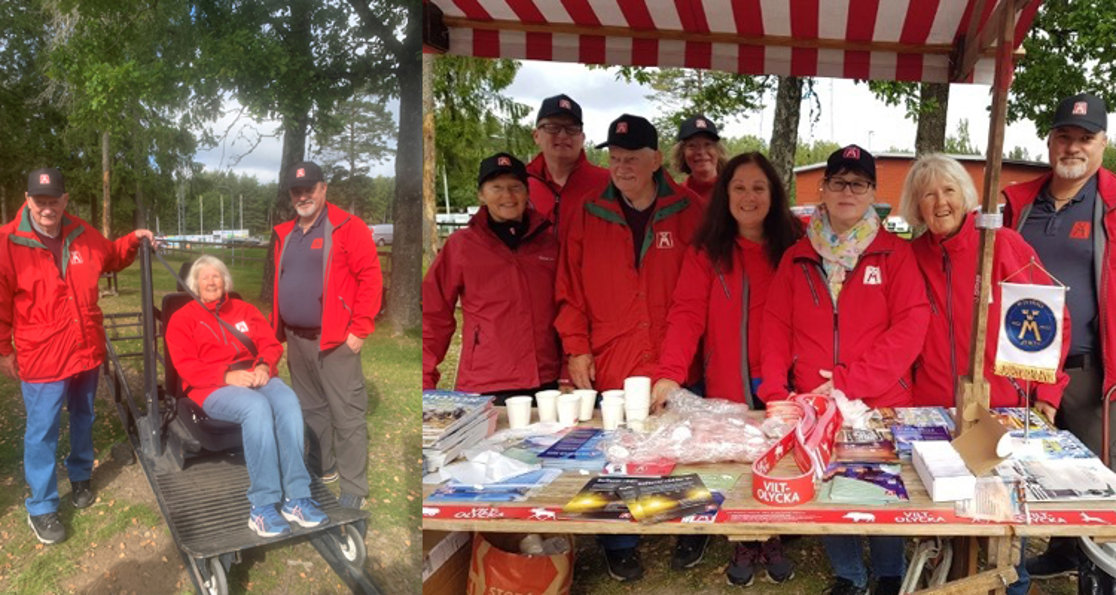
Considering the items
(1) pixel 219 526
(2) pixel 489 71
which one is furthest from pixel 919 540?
(2) pixel 489 71

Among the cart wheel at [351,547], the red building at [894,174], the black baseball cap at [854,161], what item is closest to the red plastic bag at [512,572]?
the cart wheel at [351,547]

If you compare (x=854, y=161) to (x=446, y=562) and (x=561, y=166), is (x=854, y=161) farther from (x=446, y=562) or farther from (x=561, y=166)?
(x=446, y=562)

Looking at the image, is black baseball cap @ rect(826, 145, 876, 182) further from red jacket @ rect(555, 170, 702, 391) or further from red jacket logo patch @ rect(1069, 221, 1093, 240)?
red jacket logo patch @ rect(1069, 221, 1093, 240)

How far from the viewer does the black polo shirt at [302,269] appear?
1804mm

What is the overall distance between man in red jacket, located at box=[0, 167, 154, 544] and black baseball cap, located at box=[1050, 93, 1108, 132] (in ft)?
10.5

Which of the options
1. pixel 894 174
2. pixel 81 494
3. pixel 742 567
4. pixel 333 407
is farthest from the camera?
pixel 894 174

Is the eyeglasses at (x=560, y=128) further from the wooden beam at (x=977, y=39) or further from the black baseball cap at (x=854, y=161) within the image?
the wooden beam at (x=977, y=39)

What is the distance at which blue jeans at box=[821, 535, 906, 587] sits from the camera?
3088 millimetres

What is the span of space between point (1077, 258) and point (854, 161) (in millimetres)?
960

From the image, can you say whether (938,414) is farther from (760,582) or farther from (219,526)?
(219,526)

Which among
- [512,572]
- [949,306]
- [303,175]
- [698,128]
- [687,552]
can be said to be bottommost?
[687,552]

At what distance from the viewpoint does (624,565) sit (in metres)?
3.64

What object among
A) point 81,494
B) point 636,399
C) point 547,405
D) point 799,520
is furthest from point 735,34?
point 81,494

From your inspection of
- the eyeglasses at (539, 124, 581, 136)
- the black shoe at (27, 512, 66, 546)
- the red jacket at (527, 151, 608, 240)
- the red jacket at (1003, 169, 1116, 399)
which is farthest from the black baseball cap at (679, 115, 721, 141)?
the black shoe at (27, 512, 66, 546)
